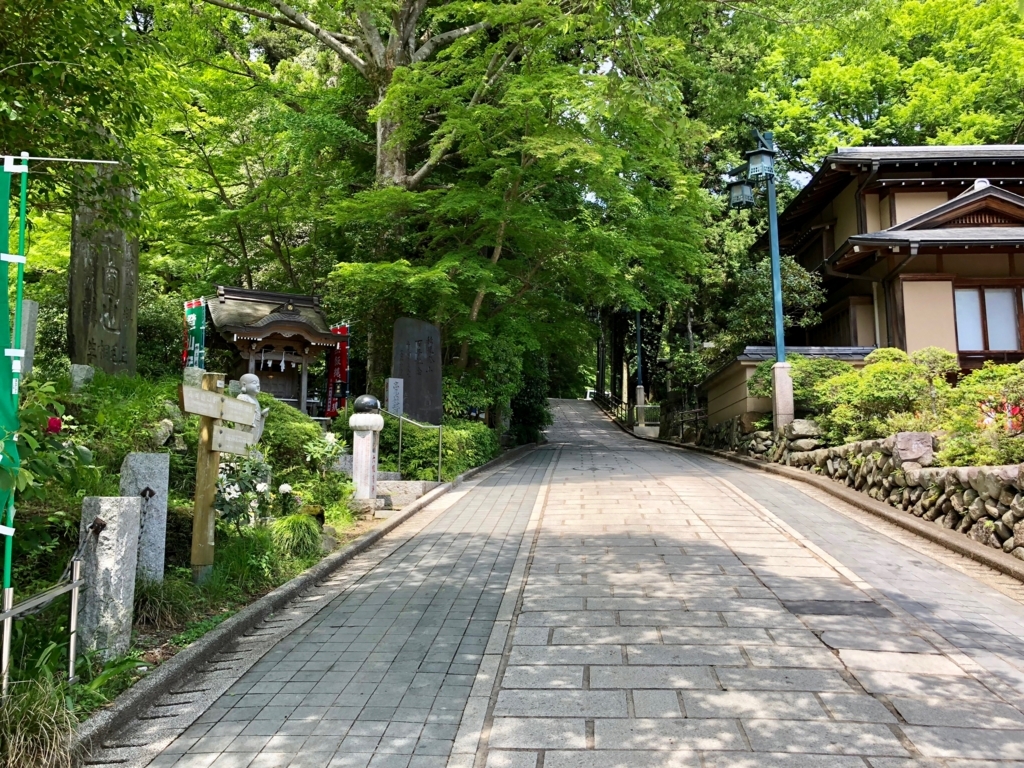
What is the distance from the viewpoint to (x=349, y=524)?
32.0 feet

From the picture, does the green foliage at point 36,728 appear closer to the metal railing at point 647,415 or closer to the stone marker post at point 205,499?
the stone marker post at point 205,499

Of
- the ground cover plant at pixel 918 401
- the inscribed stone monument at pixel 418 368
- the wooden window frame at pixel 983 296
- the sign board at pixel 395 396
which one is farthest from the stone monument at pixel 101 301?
the wooden window frame at pixel 983 296

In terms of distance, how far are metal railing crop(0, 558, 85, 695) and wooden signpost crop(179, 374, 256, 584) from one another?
5.82ft

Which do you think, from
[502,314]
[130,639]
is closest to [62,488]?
[130,639]

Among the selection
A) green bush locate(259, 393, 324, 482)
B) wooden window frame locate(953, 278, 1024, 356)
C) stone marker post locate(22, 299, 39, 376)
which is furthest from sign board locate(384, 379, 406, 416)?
wooden window frame locate(953, 278, 1024, 356)

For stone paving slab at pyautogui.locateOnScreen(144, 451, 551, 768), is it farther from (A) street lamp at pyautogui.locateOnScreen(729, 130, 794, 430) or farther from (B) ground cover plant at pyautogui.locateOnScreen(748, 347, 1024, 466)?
(A) street lamp at pyautogui.locateOnScreen(729, 130, 794, 430)

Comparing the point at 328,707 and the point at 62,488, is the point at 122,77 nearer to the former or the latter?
the point at 62,488

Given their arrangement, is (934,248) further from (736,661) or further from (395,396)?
(736,661)

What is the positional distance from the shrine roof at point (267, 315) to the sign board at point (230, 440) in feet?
40.5

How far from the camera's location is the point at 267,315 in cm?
1908

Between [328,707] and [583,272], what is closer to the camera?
[328,707]

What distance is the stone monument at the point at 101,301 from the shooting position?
10.9m

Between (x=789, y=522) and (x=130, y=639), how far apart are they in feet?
26.5

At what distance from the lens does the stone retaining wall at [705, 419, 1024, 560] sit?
25.7 ft
